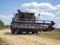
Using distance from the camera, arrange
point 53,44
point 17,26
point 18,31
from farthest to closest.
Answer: point 18,31
point 17,26
point 53,44

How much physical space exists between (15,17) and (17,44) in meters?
15.6

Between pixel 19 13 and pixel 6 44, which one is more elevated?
pixel 19 13

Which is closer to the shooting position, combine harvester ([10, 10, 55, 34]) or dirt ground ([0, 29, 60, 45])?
dirt ground ([0, 29, 60, 45])

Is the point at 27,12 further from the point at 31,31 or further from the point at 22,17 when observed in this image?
the point at 31,31

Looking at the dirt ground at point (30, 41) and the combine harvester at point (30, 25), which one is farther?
the combine harvester at point (30, 25)

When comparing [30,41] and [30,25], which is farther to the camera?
[30,25]

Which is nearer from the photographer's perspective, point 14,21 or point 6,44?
point 6,44

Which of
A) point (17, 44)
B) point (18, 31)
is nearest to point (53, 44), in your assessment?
point (17, 44)

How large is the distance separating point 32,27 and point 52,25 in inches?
99.6

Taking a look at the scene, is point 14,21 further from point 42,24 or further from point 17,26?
point 42,24

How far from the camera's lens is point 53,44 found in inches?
591

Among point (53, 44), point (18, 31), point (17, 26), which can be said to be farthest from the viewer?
point (18, 31)

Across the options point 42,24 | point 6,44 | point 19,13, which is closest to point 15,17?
point 19,13

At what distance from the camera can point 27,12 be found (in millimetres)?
32031
